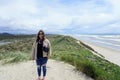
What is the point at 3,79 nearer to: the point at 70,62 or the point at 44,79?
the point at 44,79

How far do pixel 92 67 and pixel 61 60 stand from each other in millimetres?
3395

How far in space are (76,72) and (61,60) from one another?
9.34 ft

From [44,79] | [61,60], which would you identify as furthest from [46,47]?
[61,60]

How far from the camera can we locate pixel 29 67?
14969mm

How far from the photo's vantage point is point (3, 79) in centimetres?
1296

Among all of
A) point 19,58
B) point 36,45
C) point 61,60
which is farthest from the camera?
point 19,58

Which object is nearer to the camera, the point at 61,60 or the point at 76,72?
the point at 76,72

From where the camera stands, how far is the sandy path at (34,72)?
12977mm

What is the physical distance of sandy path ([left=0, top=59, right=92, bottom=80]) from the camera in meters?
13.0

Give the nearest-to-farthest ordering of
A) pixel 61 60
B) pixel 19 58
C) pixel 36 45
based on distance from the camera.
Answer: pixel 36 45
pixel 61 60
pixel 19 58

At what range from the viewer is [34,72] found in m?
13.9

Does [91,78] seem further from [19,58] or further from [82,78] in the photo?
[19,58]

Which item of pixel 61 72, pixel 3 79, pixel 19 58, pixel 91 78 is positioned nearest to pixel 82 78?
pixel 91 78

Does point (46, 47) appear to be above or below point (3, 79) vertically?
above
